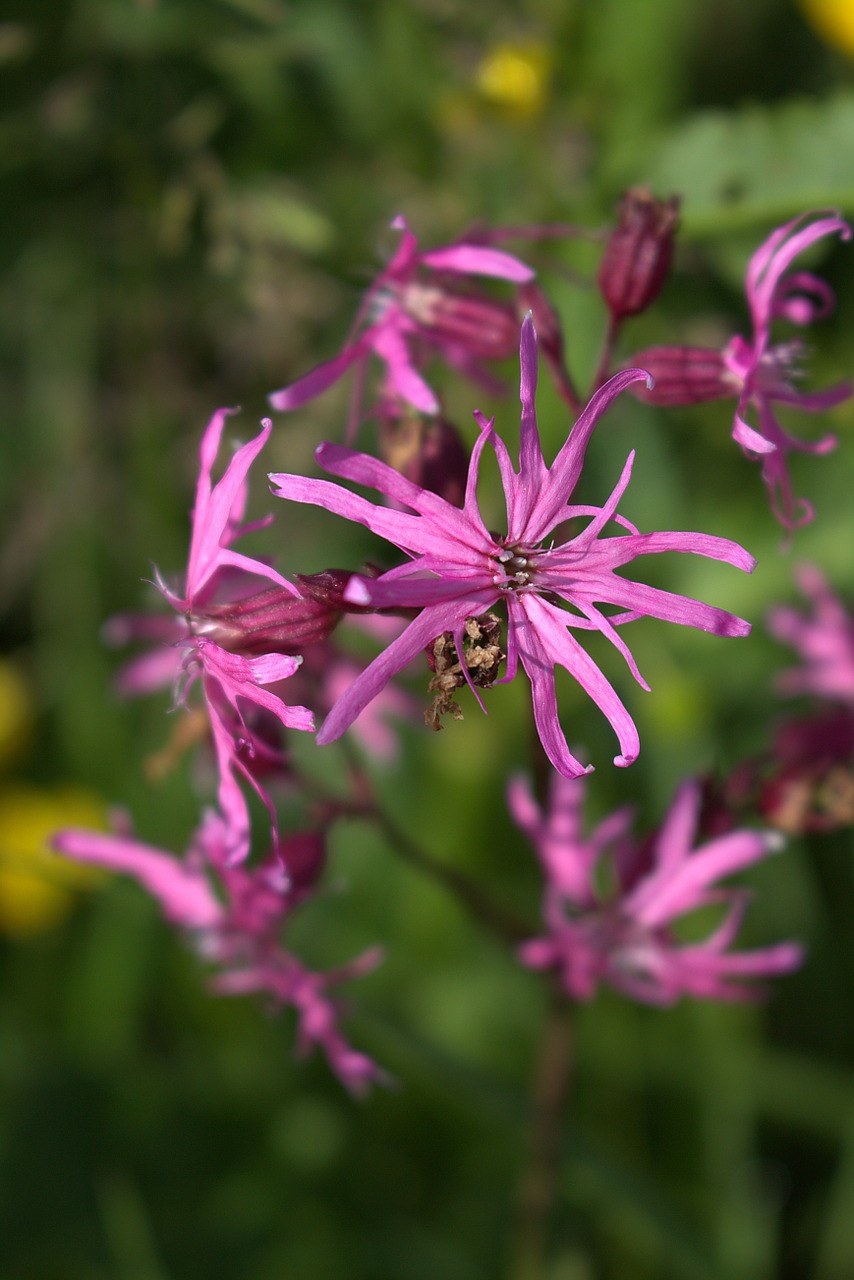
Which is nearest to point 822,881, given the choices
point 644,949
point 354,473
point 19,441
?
point 644,949

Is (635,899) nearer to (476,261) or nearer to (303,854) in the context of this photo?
(303,854)

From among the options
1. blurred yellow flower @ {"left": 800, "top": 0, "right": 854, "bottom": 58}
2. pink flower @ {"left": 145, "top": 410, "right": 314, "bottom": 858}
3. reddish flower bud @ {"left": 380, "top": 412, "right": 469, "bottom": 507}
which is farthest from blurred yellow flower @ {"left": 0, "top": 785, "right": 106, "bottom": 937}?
blurred yellow flower @ {"left": 800, "top": 0, "right": 854, "bottom": 58}

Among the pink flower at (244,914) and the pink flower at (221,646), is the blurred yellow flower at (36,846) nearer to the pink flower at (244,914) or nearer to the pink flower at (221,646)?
the pink flower at (244,914)

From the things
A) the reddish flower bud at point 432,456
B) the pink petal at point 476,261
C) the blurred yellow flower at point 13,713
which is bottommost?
the blurred yellow flower at point 13,713

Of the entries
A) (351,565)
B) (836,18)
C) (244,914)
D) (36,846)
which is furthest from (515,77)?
(36,846)

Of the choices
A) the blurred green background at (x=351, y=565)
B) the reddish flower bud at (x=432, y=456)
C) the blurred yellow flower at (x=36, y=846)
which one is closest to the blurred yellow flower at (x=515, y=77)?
the blurred green background at (x=351, y=565)
